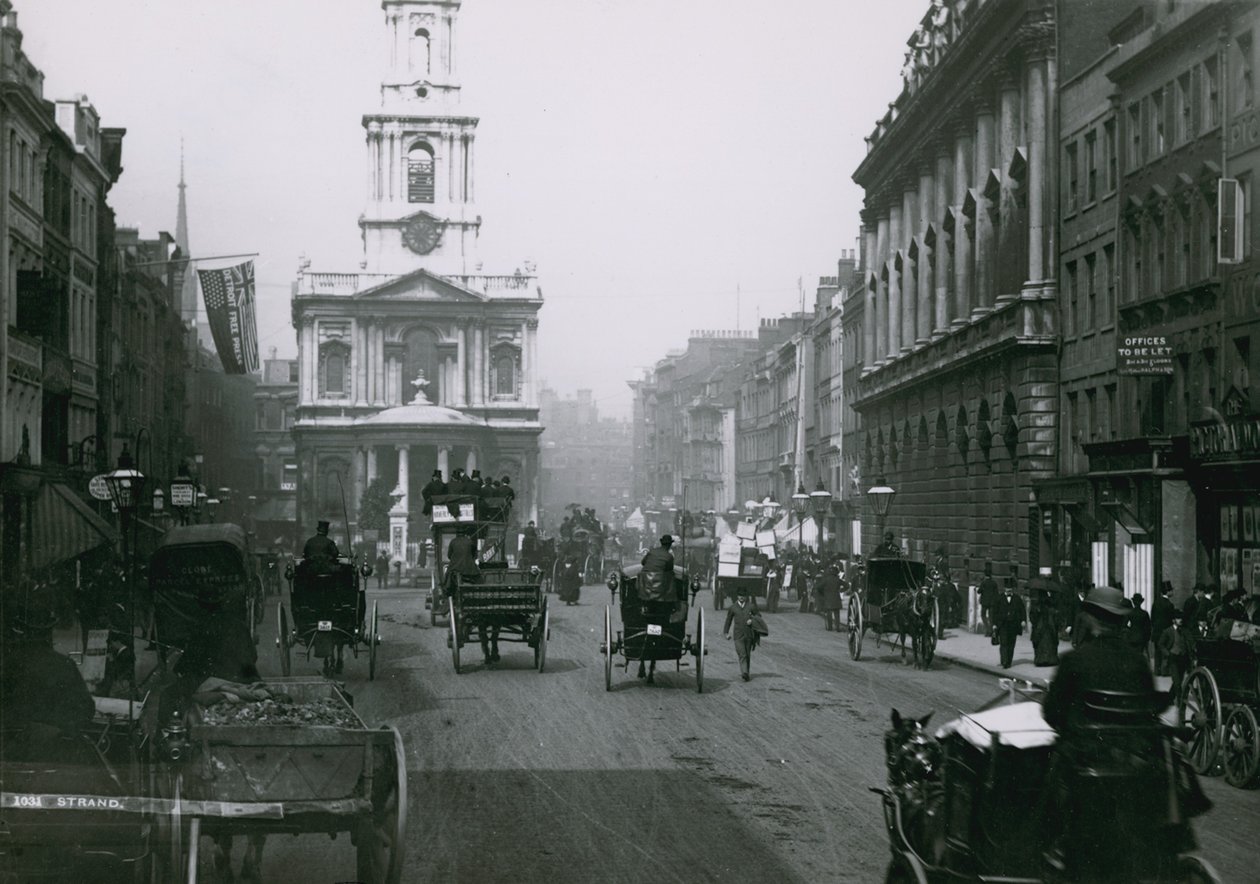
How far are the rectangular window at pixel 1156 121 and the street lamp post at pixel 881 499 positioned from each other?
34.0ft

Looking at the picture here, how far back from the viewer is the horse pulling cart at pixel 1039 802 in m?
6.77

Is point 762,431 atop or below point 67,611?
atop

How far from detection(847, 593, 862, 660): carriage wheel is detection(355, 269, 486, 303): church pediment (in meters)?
66.7

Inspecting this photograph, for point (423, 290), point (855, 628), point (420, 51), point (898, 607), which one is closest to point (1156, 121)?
point (898, 607)

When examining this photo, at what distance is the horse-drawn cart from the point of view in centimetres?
775

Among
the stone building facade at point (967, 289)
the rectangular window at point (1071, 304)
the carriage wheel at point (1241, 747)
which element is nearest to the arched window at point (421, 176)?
the stone building facade at point (967, 289)

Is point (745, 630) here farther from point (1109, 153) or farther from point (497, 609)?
point (1109, 153)

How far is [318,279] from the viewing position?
9012 cm

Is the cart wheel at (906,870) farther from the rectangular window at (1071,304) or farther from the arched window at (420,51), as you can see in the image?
the arched window at (420,51)

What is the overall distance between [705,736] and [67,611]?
16.6 metres

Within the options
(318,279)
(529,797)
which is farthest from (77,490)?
(318,279)

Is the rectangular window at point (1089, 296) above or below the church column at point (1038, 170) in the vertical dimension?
below

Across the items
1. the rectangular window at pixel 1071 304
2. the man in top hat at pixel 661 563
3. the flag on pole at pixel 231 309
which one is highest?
the rectangular window at pixel 1071 304

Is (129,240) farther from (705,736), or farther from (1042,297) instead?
(705,736)
